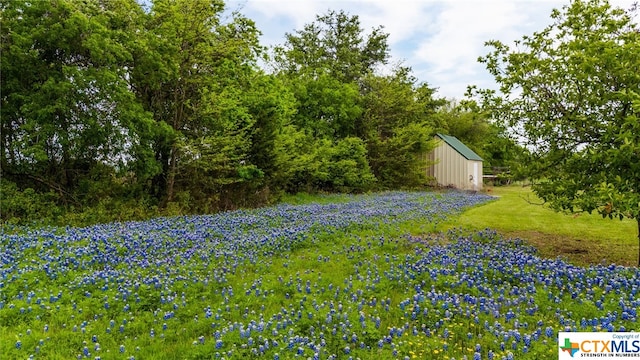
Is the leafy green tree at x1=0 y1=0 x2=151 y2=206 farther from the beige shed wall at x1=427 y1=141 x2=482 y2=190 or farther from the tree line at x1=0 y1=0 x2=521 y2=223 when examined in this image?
the beige shed wall at x1=427 y1=141 x2=482 y2=190

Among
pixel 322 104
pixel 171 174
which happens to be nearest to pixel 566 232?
pixel 171 174

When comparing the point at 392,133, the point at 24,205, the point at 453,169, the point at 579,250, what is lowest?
the point at 579,250

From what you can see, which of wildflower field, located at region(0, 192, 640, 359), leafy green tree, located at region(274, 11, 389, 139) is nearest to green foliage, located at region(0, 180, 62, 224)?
wildflower field, located at region(0, 192, 640, 359)

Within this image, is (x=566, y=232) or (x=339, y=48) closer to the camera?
(x=566, y=232)

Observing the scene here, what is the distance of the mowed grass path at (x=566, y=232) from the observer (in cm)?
925

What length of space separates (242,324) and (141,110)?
1046 cm

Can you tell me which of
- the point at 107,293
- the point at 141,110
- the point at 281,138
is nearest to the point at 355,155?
the point at 281,138

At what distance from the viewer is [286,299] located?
18.8 feet

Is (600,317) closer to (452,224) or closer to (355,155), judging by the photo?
(452,224)

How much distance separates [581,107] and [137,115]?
39.2ft

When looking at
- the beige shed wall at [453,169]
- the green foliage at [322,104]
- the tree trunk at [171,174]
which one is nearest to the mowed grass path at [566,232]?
the tree trunk at [171,174]

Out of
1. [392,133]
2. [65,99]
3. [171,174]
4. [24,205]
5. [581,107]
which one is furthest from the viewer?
[392,133]

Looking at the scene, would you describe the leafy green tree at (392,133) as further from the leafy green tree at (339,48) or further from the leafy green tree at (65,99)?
the leafy green tree at (65,99)

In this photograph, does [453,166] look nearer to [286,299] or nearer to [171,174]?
[171,174]
